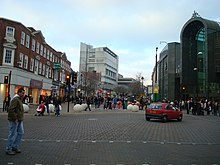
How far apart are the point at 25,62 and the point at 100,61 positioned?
281 feet

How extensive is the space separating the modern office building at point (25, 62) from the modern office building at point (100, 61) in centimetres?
6968

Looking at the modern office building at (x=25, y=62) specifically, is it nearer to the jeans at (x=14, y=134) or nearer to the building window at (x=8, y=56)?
the building window at (x=8, y=56)

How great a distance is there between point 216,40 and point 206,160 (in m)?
46.0

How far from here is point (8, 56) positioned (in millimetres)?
A: 31719

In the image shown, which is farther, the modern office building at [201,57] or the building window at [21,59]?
the modern office building at [201,57]

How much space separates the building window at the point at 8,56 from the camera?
1235 inches

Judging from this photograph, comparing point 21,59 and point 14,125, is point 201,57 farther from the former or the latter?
point 14,125

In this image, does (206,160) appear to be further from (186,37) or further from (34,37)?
(186,37)

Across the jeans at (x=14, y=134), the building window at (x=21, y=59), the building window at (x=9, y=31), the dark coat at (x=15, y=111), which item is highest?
the building window at (x=9, y=31)

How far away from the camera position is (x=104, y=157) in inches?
281

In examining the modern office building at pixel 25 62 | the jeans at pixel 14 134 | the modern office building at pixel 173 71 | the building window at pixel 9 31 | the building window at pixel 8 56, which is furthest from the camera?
the modern office building at pixel 173 71

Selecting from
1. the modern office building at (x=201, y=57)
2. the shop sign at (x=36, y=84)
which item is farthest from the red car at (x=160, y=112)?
the modern office building at (x=201, y=57)

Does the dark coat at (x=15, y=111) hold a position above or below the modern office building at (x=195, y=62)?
below

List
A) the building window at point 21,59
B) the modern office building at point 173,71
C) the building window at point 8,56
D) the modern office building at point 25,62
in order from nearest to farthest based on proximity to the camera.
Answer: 1. the modern office building at point 25,62
2. the building window at point 8,56
3. the building window at point 21,59
4. the modern office building at point 173,71
